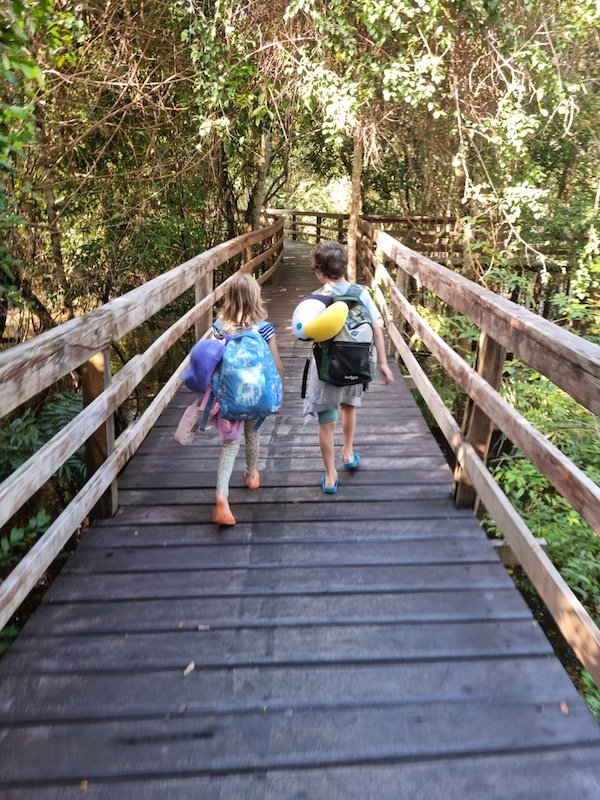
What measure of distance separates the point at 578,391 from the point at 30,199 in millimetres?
6158

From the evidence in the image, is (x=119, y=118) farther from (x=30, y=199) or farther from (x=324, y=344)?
(x=324, y=344)

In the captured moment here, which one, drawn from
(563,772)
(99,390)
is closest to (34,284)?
(99,390)

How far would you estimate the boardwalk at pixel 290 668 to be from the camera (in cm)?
166

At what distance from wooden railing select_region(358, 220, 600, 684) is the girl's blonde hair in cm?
103

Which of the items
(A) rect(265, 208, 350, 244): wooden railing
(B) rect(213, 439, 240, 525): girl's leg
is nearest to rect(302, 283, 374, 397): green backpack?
(B) rect(213, 439, 240, 525): girl's leg

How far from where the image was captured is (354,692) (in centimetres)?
193

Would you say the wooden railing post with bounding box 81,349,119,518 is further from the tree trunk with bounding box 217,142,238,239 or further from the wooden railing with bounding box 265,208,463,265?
the wooden railing with bounding box 265,208,463,265

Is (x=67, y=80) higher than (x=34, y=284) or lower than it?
higher

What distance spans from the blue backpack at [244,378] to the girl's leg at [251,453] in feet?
0.75

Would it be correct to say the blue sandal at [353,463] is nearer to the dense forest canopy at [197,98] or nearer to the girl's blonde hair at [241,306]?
the girl's blonde hair at [241,306]

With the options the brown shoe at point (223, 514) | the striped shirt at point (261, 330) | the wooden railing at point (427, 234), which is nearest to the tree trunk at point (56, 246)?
the striped shirt at point (261, 330)

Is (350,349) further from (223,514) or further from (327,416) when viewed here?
(223,514)

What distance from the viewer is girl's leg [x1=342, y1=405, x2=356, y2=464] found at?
3.38 m

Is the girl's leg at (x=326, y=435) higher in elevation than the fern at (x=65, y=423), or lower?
higher
